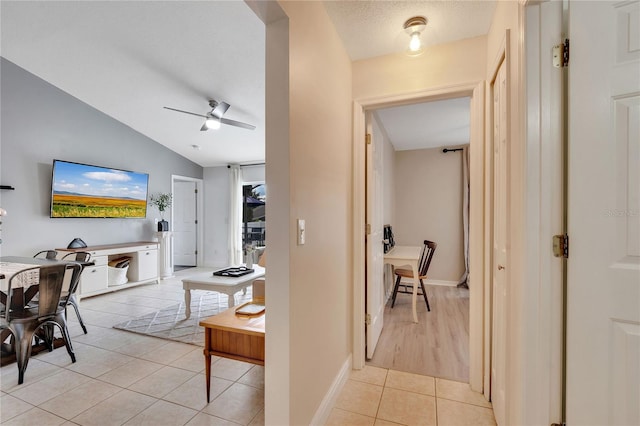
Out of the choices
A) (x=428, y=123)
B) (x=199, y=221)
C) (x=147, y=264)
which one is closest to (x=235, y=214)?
(x=199, y=221)

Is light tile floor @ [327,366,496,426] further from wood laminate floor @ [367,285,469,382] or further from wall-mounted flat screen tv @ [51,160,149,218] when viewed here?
wall-mounted flat screen tv @ [51,160,149,218]

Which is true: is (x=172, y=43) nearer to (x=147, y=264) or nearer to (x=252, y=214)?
(x=147, y=264)

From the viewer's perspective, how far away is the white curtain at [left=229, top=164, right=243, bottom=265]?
20.9 feet

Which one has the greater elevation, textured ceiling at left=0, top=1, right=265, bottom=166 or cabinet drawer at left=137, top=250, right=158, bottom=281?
textured ceiling at left=0, top=1, right=265, bottom=166

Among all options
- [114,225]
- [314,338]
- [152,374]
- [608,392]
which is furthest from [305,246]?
[114,225]

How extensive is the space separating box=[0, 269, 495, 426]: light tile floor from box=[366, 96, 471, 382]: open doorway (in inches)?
12.7

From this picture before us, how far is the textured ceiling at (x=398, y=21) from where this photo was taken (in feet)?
5.36

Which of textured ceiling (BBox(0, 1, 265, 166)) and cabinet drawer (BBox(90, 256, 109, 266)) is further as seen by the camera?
cabinet drawer (BBox(90, 256, 109, 266))

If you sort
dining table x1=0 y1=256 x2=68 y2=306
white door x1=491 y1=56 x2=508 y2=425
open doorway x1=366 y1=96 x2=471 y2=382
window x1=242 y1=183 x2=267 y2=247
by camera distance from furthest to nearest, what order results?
window x1=242 y1=183 x2=267 y2=247 → open doorway x1=366 y1=96 x2=471 y2=382 → dining table x1=0 y1=256 x2=68 y2=306 → white door x1=491 y1=56 x2=508 y2=425

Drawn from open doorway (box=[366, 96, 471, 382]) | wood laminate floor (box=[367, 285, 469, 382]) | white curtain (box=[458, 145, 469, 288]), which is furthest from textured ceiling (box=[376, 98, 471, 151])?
wood laminate floor (box=[367, 285, 469, 382])

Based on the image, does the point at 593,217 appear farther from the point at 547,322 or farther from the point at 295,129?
the point at 295,129

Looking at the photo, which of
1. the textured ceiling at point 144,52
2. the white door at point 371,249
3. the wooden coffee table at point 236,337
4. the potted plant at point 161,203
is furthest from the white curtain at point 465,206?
the potted plant at point 161,203

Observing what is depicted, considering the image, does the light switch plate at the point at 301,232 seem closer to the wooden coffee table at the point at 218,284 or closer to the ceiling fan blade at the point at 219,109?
the wooden coffee table at the point at 218,284

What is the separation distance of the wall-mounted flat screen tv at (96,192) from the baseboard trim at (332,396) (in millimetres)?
4614
